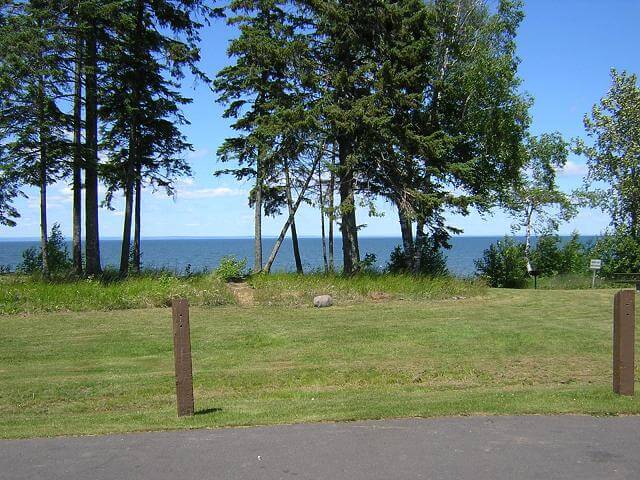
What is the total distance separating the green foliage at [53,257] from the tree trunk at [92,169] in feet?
10.1

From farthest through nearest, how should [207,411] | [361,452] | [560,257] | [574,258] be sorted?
[560,257]
[574,258]
[207,411]
[361,452]

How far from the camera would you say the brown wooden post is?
6.69 metres

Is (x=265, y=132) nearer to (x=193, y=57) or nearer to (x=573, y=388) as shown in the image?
(x=193, y=57)

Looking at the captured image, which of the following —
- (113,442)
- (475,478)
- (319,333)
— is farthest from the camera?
(319,333)

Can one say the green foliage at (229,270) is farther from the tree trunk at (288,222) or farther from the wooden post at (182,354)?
the wooden post at (182,354)

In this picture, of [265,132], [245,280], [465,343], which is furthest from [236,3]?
[465,343]

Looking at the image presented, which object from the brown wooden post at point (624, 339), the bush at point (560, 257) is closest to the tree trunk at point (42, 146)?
the brown wooden post at point (624, 339)

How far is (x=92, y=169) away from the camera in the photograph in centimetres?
2048

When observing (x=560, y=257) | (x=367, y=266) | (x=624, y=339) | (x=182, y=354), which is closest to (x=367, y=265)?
(x=367, y=266)

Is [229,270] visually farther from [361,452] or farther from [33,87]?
[361,452]

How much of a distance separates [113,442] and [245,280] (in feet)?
48.7

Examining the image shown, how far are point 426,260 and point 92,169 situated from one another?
43.8 ft

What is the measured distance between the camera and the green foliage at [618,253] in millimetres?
27531

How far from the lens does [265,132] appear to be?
1977 cm
